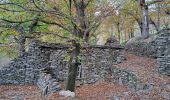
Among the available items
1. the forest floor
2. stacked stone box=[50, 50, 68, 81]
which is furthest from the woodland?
stacked stone box=[50, 50, 68, 81]

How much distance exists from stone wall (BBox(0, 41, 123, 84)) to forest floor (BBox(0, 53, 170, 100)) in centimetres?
103

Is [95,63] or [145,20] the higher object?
[145,20]

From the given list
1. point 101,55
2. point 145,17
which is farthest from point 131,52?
point 101,55

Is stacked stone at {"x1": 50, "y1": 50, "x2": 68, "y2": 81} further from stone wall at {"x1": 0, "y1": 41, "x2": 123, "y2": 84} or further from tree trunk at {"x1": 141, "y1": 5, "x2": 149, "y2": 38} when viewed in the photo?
tree trunk at {"x1": 141, "y1": 5, "x2": 149, "y2": 38}

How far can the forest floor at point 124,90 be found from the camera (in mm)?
12697

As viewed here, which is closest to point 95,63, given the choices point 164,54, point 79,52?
point 79,52

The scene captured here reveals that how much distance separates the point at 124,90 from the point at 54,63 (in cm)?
683

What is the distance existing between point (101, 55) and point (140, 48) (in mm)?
5010

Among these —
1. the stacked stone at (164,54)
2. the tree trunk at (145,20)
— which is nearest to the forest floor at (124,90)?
the stacked stone at (164,54)

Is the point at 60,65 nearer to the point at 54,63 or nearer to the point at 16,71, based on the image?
the point at 54,63

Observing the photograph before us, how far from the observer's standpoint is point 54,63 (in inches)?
787

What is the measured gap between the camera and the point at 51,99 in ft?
44.5

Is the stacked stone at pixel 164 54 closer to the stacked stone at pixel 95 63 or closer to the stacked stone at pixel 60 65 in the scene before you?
the stacked stone at pixel 95 63

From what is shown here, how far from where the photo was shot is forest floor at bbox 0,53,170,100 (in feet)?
41.7
